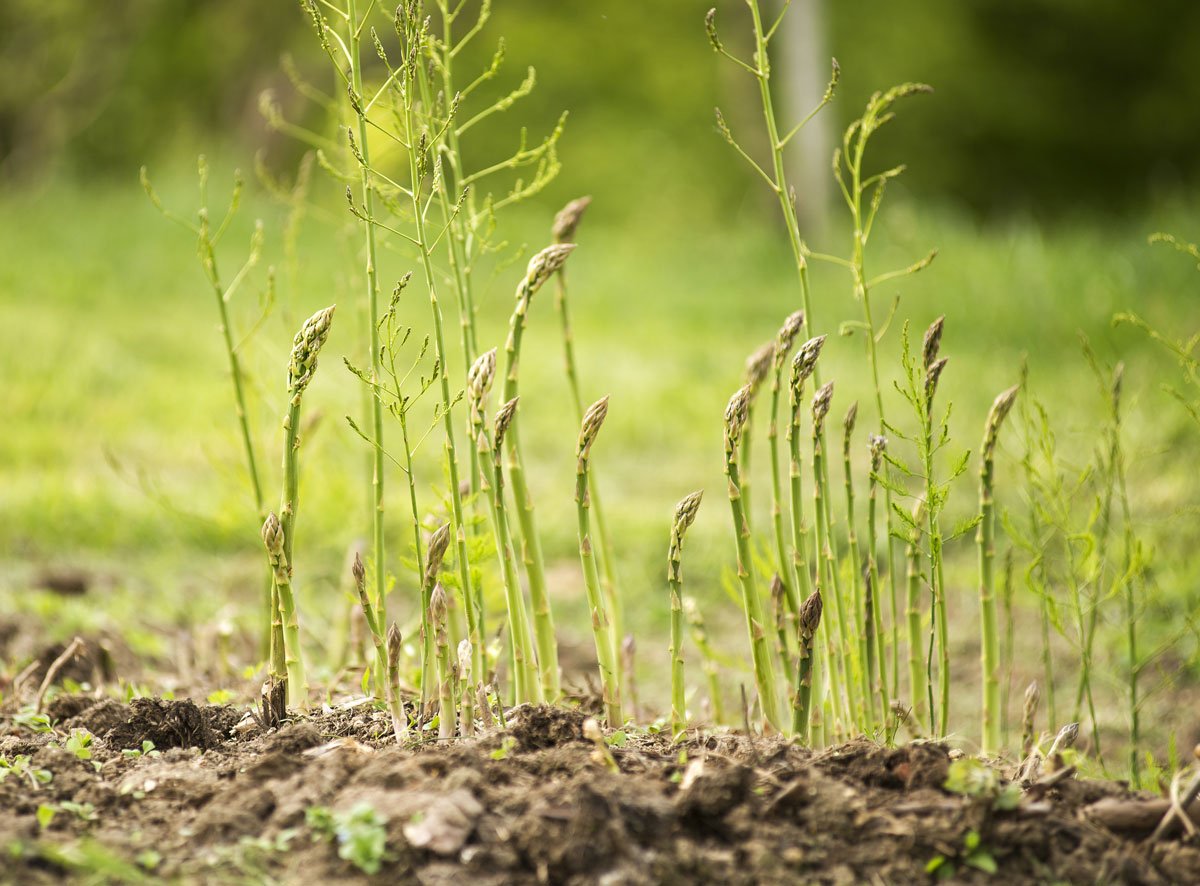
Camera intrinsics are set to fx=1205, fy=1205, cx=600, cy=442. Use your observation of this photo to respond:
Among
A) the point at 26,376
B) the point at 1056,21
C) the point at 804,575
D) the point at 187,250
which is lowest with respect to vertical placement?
the point at 804,575

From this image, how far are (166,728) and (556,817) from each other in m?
0.72

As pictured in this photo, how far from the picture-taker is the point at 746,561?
5.94 feet

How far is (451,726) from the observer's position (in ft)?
5.96

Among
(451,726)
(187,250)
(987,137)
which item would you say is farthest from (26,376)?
(987,137)

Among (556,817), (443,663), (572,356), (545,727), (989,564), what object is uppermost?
(572,356)

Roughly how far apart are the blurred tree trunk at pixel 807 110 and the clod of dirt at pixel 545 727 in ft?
20.8

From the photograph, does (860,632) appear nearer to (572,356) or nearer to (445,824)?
(572,356)

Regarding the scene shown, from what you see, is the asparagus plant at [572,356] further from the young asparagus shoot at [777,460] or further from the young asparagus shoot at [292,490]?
the young asparagus shoot at [292,490]

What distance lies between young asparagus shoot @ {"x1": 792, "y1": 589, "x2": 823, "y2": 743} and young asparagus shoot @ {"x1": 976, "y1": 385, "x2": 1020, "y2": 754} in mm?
271

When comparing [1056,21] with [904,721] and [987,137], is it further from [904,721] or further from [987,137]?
[904,721]

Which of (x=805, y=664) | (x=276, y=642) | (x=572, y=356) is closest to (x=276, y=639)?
→ (x=276, y=642)

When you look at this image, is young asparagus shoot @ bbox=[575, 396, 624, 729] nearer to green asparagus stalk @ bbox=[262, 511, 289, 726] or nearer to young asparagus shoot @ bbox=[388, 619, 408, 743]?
young asparagus shoot @ bbox=[388, 619, 408, 743]

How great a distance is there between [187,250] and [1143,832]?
7506 mm

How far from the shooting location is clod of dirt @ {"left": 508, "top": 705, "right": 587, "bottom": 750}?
1740 mm
